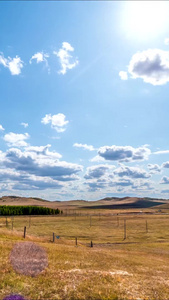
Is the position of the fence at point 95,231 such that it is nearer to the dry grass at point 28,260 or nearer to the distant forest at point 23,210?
the dry grass at point 28,260

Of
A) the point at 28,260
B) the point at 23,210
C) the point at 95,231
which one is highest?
the point at 28,260

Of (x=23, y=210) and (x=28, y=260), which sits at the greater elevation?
(x=28, y=260)

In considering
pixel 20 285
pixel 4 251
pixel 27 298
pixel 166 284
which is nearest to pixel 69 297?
pixel 27 298

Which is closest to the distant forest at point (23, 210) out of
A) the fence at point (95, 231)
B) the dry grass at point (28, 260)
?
the fence at point (95, 231)

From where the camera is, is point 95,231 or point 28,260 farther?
point 95,231

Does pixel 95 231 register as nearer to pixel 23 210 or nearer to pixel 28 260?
pixel 28 260

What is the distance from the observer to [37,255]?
22516 mm

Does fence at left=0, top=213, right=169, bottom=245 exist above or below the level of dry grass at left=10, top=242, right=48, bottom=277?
below

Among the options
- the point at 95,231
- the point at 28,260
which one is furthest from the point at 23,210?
the point at 28,260

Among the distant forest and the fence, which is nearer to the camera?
the fence

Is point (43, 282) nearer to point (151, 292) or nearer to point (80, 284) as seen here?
point (80, 284)

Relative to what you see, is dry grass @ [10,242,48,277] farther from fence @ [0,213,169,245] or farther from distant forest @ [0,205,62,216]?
distant forest @ [0,205,62,216]

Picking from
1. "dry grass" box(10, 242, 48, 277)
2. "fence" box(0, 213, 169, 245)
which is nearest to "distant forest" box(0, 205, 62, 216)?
"fence" box(0, 213, 169, 245)

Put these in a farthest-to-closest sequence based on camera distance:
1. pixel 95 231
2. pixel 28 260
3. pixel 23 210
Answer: pixel 23 210 < pixel 95 231 < pixel 28 260
